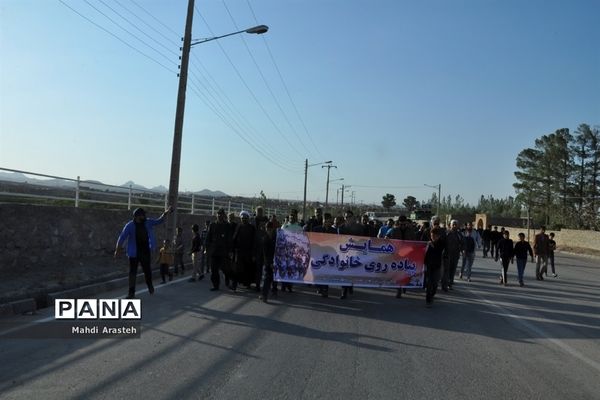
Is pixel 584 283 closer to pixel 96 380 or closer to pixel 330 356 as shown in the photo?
pixel 330 356

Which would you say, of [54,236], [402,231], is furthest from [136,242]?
[402,231]

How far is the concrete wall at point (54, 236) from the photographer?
12328 mm

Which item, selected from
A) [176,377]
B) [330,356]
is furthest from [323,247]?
[176,377]

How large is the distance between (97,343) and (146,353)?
87 cm

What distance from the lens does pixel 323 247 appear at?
1235 cm

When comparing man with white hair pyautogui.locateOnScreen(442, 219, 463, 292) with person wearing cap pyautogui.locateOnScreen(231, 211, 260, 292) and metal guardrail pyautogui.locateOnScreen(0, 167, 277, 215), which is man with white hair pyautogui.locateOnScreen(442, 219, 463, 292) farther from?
metal guardrail pyautogui.locateOnScreen(0, 167, 277, 215)

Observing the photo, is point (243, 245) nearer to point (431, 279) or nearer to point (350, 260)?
point (350, 260)

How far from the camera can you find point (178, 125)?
17.2m

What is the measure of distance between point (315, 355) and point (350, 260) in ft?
18.3

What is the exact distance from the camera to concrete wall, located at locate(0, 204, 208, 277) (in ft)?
40.4

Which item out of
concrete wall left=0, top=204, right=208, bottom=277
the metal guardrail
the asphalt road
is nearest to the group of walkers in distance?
the asphalt road

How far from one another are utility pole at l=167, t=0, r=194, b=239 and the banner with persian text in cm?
533

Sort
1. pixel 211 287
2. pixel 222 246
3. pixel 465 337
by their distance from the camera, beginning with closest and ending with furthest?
pixel 465 337 → pixel 222 246 → pixel 211 287

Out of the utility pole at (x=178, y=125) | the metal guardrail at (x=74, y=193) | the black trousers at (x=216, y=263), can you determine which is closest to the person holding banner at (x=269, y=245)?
the black trousers at (x=216, y=263)
